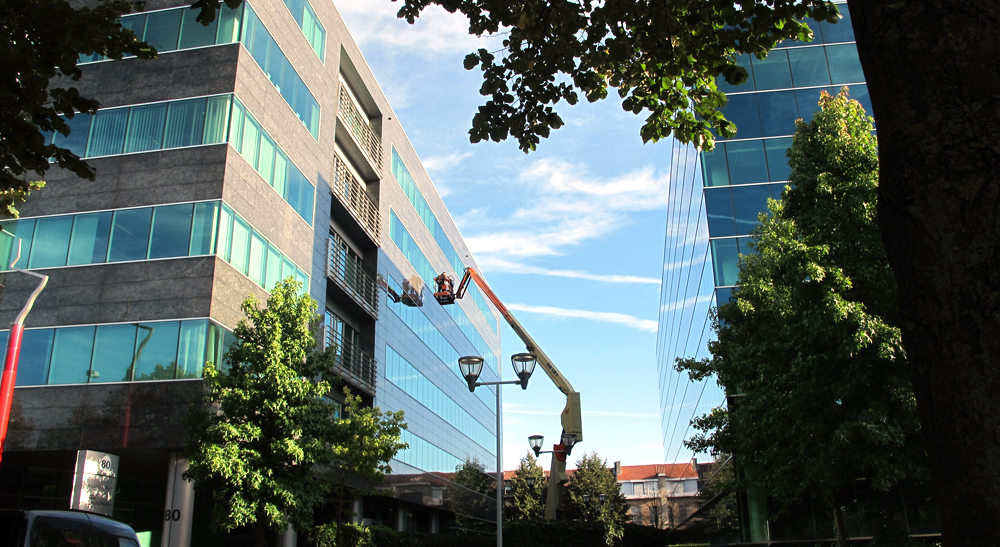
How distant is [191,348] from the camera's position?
20.6m

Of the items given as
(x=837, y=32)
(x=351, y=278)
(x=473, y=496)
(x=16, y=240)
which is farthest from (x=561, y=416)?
(x=473, y=496)

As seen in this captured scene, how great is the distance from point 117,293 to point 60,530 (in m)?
14.7

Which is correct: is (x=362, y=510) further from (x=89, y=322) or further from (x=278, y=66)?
(x=278, y=66)

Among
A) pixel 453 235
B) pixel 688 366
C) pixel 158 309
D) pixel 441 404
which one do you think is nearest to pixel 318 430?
pixel 158 309

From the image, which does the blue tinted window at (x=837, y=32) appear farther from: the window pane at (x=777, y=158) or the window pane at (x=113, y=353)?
the window pane at (x=113, y=353)

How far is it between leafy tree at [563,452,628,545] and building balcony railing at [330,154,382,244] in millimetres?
29567

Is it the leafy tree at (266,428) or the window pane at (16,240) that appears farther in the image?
the window pane at (16,240)

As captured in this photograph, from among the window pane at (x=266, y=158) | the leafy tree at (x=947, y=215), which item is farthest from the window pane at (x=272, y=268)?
the leafy tree at (x=947, y=215)

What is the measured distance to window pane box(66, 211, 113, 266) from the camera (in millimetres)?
21938

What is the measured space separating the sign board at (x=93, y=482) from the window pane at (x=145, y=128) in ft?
39.1

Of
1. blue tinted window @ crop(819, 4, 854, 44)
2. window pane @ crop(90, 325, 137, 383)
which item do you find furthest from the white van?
blue tinted window @ crop(819, 4, 854, 44)

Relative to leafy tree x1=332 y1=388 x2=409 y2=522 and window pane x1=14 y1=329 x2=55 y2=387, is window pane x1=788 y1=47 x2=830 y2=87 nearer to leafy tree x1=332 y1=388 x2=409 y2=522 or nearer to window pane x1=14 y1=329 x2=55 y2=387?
leafy tree x1=332 y1=388 x2=409 y2=522

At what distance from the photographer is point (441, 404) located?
153ft

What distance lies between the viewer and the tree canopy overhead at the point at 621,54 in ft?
24.8
